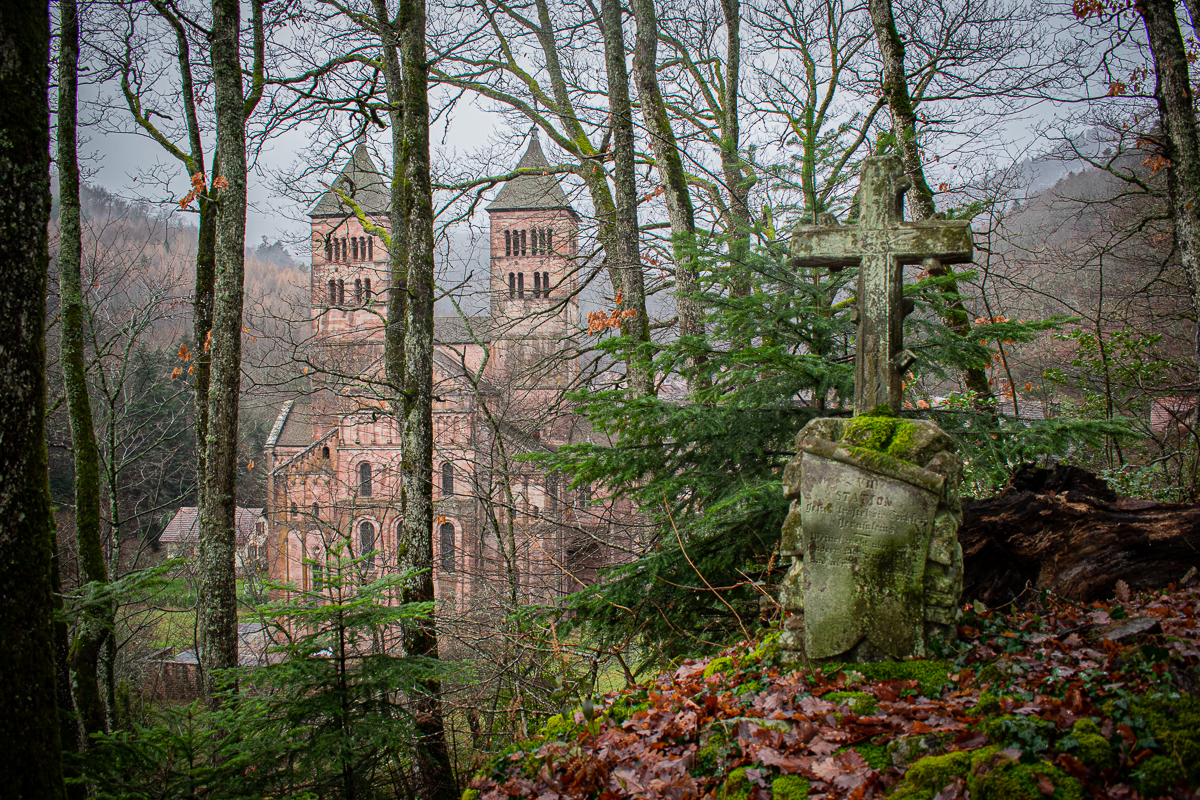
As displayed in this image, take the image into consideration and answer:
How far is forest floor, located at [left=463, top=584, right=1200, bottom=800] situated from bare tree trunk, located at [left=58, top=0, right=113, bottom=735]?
603 cm

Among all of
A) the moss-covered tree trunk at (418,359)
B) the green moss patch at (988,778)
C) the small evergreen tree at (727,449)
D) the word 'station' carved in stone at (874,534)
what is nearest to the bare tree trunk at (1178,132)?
the small evergreen tree at (727,449)

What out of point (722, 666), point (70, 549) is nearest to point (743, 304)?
point (722, 666)

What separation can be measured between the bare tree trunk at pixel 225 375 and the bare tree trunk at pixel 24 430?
353 centimetres

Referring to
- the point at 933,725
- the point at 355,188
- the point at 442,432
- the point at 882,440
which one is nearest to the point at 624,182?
the point at 355,188

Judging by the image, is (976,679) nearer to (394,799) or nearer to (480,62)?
(394,799)

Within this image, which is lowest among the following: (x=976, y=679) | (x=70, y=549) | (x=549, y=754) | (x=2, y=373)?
(x=70, y=549)

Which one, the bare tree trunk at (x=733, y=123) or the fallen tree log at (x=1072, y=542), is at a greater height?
the bare tree trunk at (x=733, y=123)

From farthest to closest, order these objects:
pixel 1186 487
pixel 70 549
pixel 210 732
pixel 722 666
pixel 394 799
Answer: pixel 70 549 → pixel 1186 487 → pixel 394 799 → pixel 722 666 → pixel 210 732

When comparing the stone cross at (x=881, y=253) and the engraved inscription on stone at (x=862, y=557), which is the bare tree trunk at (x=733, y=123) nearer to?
the stone cross at (x=881, y=253)

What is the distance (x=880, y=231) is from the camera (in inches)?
173

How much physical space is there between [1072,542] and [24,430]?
5.96 metres

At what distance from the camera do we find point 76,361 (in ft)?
23.5

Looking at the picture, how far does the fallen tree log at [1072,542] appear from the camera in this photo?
435cm

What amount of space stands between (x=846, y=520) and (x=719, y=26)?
11939 millimetres
